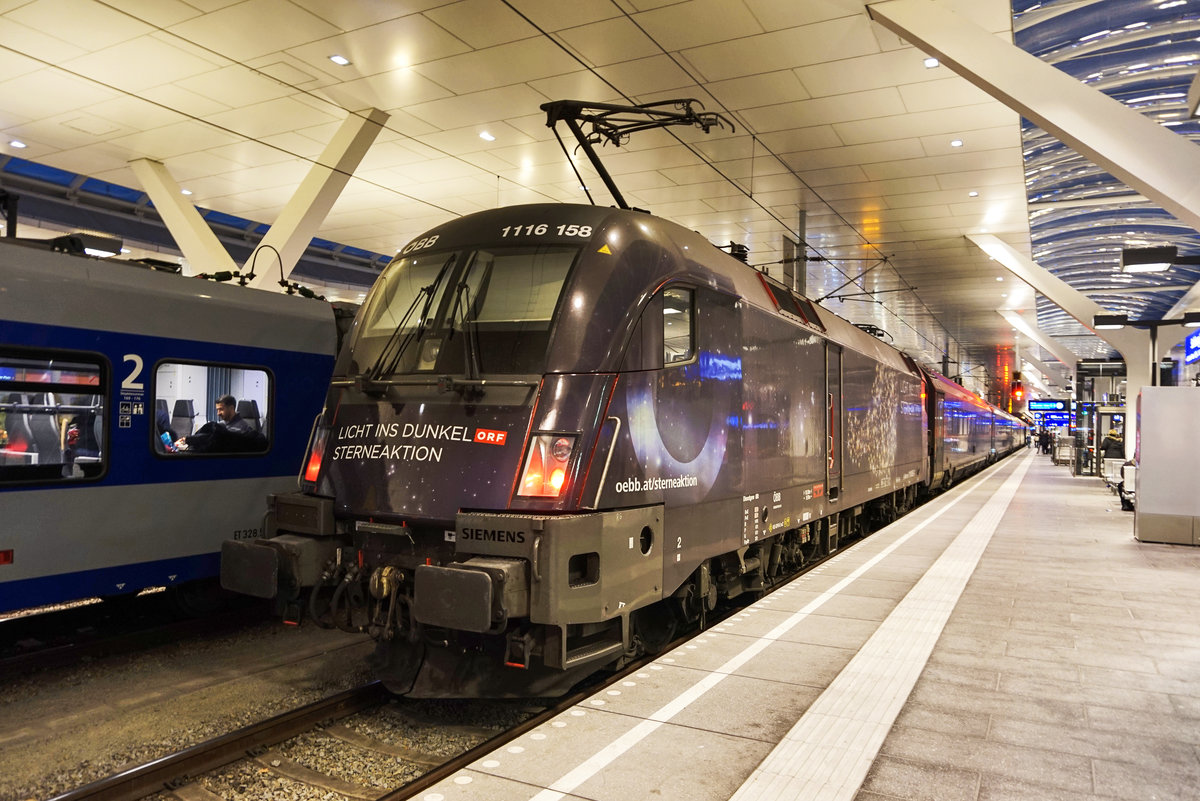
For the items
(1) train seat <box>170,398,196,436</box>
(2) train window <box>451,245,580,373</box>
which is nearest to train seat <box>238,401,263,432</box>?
(1) train seat <box>170,398,196,436</box>

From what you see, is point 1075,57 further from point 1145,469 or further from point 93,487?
point 93,487

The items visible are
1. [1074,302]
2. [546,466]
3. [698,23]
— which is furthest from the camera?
Result: [1074,302]

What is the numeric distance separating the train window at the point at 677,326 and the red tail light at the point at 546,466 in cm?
104

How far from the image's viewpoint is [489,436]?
5066mm

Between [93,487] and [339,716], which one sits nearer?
[339,716]

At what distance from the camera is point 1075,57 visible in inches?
481

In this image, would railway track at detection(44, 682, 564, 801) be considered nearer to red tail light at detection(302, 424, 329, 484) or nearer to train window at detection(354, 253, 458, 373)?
red tail light at detection(302, 424, 329, 484)

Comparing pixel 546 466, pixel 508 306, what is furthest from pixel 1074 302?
pixel 546 466

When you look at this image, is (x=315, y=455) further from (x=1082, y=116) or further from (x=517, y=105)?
(x=1082, y=116)

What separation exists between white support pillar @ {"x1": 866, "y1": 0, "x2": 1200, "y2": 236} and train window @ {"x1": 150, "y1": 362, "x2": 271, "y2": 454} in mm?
7751

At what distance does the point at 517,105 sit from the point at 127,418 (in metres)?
7.49

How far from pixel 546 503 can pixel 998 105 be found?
10296 millimetres

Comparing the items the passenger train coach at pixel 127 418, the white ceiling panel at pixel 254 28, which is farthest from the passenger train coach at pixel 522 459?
the white ceiling panel at pixel 254 28

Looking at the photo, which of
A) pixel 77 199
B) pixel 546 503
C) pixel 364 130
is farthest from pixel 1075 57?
pixel 77 199
